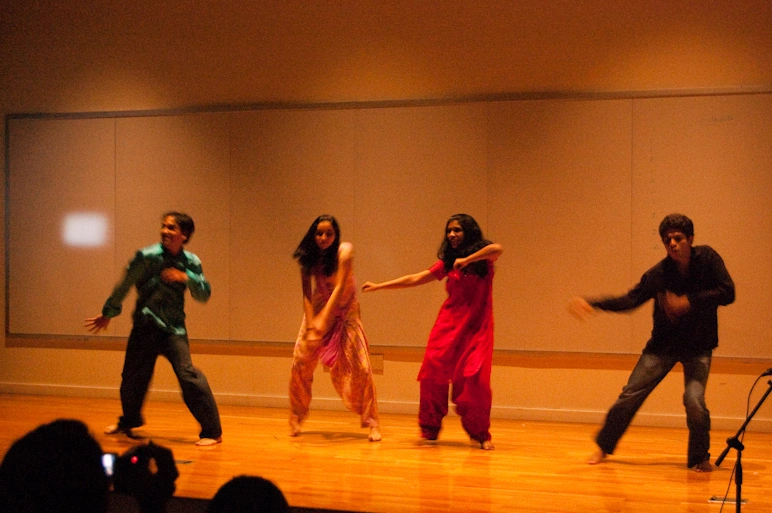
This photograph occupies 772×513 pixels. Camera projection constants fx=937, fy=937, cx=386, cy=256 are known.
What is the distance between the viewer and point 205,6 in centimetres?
728

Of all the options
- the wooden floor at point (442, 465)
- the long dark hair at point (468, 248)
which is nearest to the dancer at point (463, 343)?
the long dark hair at point (468, 248)

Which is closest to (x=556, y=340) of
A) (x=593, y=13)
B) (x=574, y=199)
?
(x=574, y=199)

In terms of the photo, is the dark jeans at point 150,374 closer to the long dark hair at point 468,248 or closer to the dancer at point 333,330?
the dancer at point 333,330

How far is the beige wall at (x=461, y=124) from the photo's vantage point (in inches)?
248

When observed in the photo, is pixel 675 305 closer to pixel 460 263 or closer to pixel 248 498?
pixel 460 263

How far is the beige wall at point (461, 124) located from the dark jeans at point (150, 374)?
5.23 ft

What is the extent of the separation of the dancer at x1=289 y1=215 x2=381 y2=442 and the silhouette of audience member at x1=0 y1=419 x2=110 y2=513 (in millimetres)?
3724

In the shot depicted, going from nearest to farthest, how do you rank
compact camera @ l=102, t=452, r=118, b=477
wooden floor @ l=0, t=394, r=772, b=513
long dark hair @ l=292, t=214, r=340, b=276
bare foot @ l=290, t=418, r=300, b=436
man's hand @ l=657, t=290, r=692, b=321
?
compact camera @ l=102, t=452, r=118, b=477, wooden floor @ l=0, t=394, r=772, b=513, man's hand @ l=657, t=290, r=692, b=321, long dark hair @ l=292, t=214, r=340, b=276, bare foot @ l=290, t=418, r=300, b=436

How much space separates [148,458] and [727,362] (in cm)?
511

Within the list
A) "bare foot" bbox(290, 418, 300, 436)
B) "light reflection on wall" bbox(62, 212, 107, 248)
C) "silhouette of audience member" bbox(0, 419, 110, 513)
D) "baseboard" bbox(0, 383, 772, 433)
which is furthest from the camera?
"light reflection on wall" bbox(62, 212, 107, 248)

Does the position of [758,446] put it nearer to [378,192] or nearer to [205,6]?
[378,192]

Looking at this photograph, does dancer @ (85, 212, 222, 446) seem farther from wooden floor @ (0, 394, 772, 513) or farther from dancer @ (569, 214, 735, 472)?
dancer @ (569, 214, 735, 472)

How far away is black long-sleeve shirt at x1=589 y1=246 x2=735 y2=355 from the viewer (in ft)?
15.6

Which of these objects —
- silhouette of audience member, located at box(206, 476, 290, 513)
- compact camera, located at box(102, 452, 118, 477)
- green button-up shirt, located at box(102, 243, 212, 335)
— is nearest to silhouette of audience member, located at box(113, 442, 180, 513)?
compact camera, located at box(102, 452, 118, 477)
